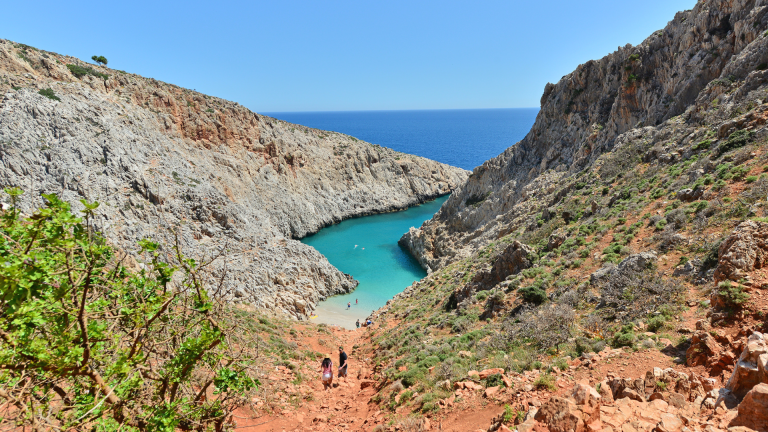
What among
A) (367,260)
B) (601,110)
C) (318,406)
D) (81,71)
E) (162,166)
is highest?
(81,71)

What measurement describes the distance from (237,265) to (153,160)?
1331 cm

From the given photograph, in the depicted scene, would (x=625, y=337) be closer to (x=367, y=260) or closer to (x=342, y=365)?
(x=342, y=365)

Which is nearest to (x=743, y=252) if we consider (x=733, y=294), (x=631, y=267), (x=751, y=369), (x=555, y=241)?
(x=733, y=294)

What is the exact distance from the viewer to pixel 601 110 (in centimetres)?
3138

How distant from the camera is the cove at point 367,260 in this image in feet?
105

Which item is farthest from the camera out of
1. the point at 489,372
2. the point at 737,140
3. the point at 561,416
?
the point at 737,140

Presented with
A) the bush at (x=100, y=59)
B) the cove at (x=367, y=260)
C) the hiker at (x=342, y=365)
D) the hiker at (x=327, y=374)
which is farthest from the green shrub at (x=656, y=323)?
the bush at (x=100, y=59)

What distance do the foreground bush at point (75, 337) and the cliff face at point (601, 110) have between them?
25073 mm

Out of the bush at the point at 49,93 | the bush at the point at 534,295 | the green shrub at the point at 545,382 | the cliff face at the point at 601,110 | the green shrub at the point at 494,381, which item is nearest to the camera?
the green shrub at the point at 545,382

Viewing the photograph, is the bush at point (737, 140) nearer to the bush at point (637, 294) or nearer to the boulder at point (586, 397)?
the bush at point (637, 294)

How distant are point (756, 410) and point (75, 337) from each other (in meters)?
8.23

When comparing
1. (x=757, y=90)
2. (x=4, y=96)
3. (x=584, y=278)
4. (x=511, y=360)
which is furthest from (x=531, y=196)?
(x=4, y=96)

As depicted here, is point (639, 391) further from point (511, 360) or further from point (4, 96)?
point (4, 96)

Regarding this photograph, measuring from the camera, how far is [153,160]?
108 ft
